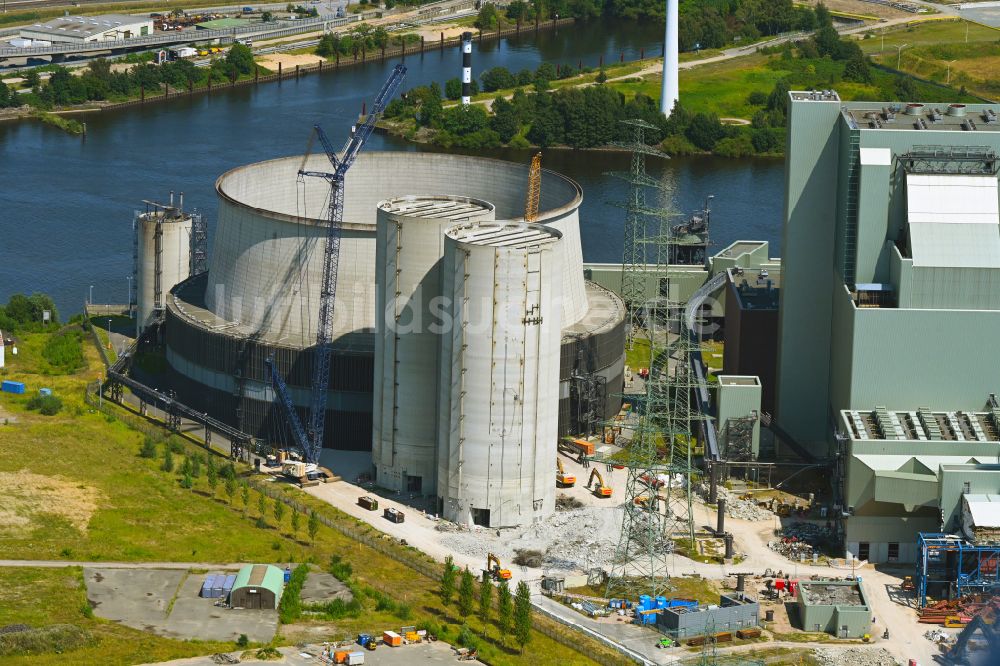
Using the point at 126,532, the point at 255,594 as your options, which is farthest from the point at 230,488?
the point at 255,594

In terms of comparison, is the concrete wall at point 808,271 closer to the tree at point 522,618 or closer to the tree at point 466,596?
the tree at point 466,596

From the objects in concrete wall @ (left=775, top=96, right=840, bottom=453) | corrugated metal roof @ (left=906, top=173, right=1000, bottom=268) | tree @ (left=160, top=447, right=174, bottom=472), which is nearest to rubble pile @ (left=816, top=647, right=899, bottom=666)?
corrugated metal roof @ (left=906, top=173, right=1000, bottom=268)

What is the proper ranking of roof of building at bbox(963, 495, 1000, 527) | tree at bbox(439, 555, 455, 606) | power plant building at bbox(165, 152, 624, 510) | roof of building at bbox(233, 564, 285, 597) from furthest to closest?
power plant building at bbox(165, 152, 624, 510), roof of building at bbox(963, 495, 1000, 527), tree at bbox(439, 555, 455, 606), roof of building at bbox(233, 564, 285, 597)

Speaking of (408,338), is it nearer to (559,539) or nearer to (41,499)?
(559,539)

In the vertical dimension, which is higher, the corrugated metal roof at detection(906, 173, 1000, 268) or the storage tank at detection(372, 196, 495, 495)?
the corrugated metal roof at detection(906, 173, 1000, 268)

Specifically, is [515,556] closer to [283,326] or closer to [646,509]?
[646,509]

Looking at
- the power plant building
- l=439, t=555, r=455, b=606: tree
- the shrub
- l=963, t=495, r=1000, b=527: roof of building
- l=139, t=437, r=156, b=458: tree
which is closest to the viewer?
l=439, t=555, r=455, b=606: tree

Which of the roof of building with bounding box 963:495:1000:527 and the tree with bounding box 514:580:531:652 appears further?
the roof of building with bounding box 963:495:1000:527

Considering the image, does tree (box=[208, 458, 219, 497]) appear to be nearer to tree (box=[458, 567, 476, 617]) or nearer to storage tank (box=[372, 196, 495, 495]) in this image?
storage tank (box=[372, 196, 495, 495])

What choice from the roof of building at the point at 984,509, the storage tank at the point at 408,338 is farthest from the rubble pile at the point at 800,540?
the storage tank at the point at 408,338
